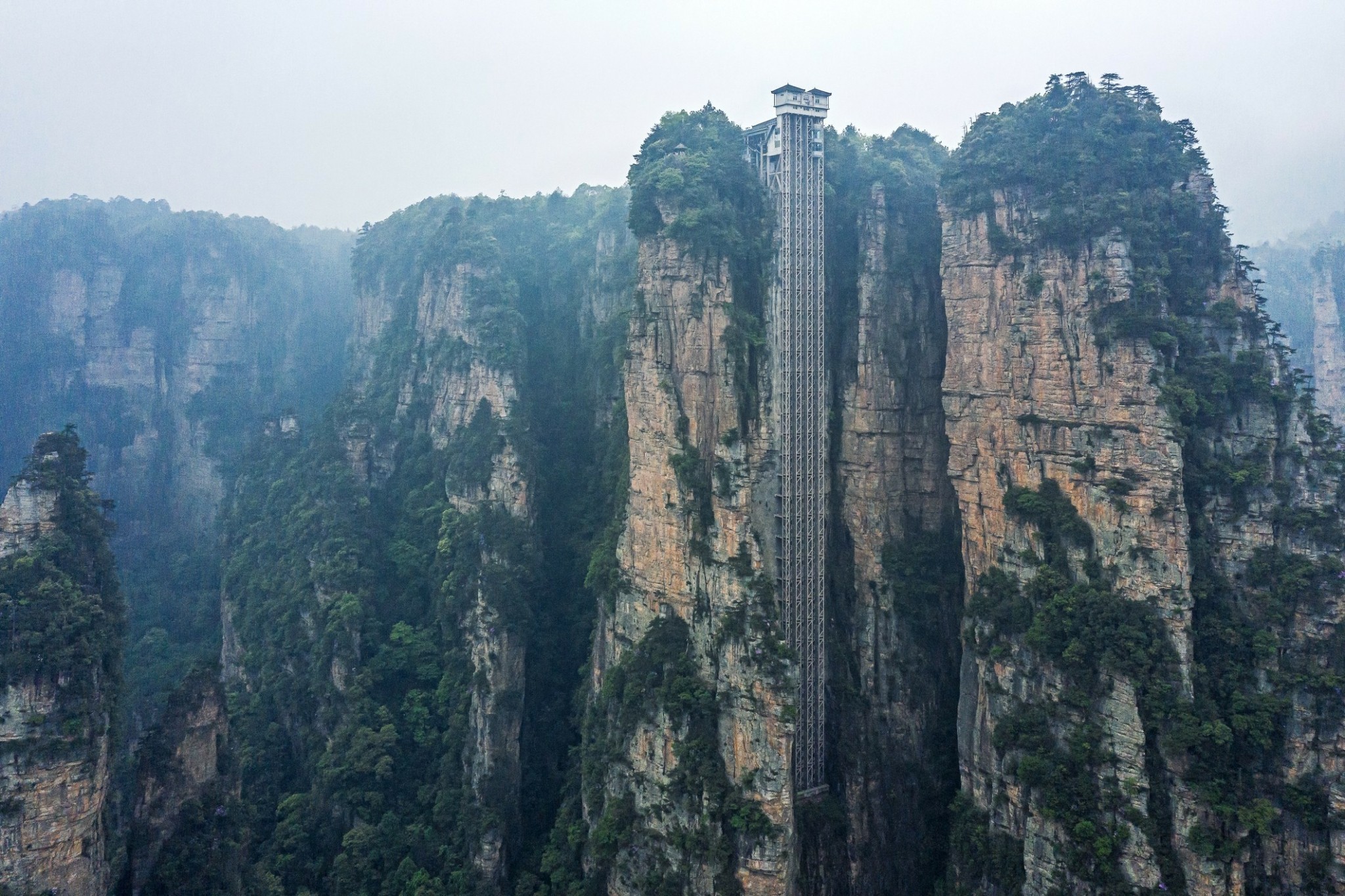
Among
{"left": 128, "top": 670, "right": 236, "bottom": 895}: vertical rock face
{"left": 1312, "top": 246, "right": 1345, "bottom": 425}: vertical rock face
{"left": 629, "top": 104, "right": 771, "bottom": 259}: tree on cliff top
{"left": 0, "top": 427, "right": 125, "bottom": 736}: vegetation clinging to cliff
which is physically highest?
{"left": 629, "top": 104, "right": 771, "bottom": 259}: tree on cliff top

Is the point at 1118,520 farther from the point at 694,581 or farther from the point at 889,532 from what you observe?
the point at 694,581

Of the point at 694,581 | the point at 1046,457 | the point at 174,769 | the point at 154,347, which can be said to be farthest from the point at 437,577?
the point at 154,347

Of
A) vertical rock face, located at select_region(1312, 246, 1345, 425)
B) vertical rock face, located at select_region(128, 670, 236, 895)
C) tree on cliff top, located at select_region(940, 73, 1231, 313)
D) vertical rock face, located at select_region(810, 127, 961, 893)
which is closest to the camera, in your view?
vertical rock face, located at select_region(128, 670, 236, 895)

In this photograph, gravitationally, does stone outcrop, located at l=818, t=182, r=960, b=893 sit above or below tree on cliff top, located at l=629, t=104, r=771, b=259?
below

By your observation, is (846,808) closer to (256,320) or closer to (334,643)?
(334,643)

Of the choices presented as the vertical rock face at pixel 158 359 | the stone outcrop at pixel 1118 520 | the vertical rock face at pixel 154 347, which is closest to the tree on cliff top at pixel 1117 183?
the stone outcrop at pixel 1118 520

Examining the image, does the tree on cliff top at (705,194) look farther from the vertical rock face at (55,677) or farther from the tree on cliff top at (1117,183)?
the vertical rock face at (55,677)

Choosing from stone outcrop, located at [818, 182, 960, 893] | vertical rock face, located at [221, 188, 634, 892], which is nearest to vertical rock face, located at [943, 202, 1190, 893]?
stone outcrop, located at [818, 182, 960, 893]

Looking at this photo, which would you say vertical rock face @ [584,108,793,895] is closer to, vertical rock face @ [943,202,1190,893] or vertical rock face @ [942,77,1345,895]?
vertical rock face @ [943,202,1190,893]
